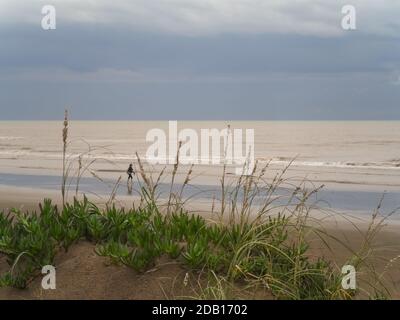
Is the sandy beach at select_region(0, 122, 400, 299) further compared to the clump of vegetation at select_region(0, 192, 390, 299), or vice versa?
the sandy beach at select_region(0, 122, 400, 299)

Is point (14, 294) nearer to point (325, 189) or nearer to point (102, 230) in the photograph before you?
point (102, 230)

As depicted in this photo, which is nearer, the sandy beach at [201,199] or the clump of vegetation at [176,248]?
the clump of vegetation at [176,248]

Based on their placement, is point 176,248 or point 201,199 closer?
point 176,248

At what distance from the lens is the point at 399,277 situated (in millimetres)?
6348

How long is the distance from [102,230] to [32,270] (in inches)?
30.8

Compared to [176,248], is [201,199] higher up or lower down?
lower down

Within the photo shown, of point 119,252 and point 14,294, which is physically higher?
point 119,252

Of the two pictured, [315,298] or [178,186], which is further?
[178,186]

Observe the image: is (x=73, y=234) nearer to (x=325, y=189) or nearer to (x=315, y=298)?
(x=315, y=298)

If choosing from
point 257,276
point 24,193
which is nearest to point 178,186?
point 24,193

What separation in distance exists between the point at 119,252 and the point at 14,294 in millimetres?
994
